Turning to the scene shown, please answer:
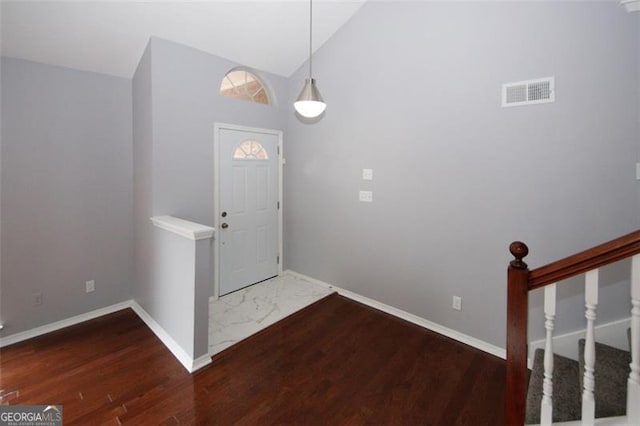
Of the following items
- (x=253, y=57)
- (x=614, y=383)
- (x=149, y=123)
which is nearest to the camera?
(x=614, y=383)

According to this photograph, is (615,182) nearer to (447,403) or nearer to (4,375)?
(447,403)

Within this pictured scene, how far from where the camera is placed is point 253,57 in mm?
3434

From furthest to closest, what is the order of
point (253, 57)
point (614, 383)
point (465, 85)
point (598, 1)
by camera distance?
point (253, 57) → point (465, 85) → point (598, 1) → point (614, 383)

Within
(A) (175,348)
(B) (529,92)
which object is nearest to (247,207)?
(A) (175,348)

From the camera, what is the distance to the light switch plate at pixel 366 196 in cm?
327

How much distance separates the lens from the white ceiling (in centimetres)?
230

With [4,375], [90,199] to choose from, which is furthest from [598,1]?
[4,375]

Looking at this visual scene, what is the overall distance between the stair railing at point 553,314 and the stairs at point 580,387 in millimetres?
339

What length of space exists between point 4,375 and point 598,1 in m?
5.02

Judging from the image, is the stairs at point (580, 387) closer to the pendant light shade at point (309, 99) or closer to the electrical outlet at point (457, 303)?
the electrical outlet at point (457, 303)

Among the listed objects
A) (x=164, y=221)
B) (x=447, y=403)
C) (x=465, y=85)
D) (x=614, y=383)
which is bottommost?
(x=447, y=403)

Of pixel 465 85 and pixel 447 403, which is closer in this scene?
pixel 447 403

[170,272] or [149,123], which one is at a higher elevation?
[149,123]

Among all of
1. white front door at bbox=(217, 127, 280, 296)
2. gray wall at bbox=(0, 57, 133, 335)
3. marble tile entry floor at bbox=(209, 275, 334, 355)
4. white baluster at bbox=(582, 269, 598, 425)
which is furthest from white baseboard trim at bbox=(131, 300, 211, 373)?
white baluster at bbox=(582, 269, 598, 425)
